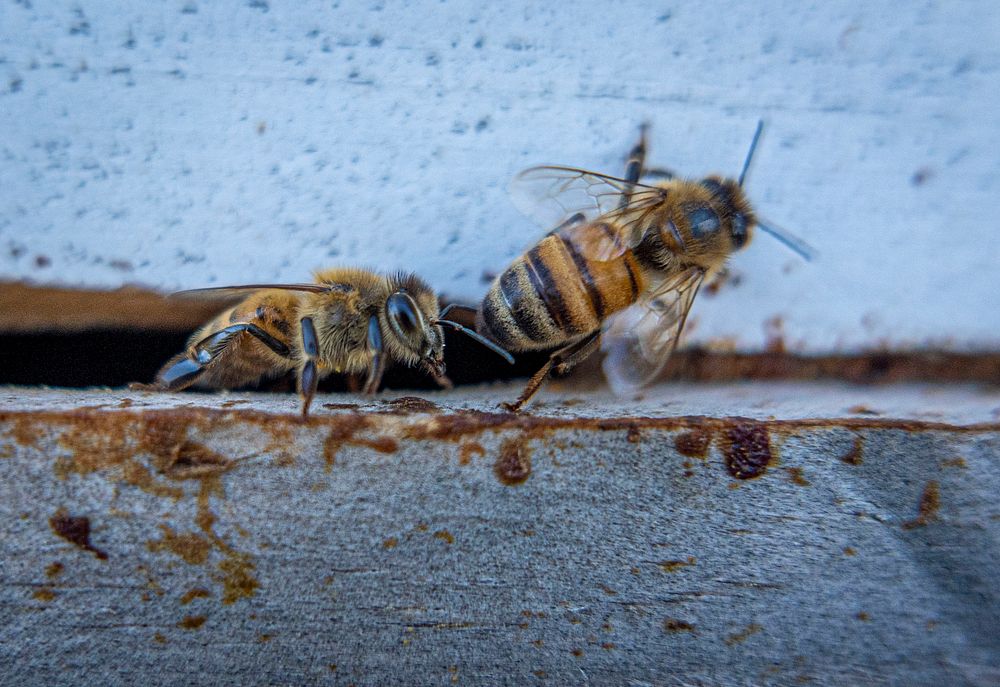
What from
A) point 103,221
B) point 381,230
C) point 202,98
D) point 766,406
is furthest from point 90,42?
point 766,406

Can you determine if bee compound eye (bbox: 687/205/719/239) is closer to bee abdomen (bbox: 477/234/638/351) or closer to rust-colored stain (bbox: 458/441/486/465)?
bee abdomen (bbox: 477/234/638/351)

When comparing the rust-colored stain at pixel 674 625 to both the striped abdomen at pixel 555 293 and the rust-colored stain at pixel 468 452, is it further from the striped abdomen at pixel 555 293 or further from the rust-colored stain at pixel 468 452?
the striped abdomen at pixel 555 293

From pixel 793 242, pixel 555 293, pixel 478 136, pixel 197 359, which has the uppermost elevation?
pixel 478 136

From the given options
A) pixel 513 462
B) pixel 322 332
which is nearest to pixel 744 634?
pixel 513 462

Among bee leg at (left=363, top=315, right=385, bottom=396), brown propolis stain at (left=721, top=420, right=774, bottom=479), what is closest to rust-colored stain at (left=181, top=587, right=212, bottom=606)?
bee leg at (left=363, top=315, right=385, bottom=396)

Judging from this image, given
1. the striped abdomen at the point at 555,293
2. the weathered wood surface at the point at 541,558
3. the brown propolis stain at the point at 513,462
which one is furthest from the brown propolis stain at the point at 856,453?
the striped abdomen at the point at 555,293

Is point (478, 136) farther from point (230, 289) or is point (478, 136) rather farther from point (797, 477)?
Result: point (797, 477)

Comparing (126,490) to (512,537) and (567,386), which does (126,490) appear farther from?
(567,386)
